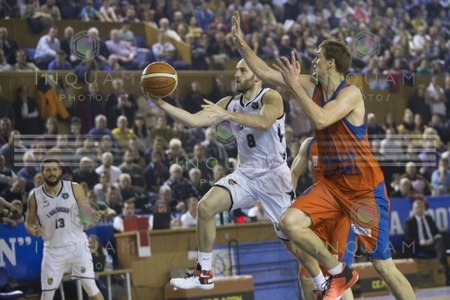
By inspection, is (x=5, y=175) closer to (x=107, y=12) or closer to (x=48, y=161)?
(x=48, y=161)

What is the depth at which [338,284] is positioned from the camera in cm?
699

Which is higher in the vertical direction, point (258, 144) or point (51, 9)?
point (51, 9)

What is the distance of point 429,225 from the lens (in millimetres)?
12523

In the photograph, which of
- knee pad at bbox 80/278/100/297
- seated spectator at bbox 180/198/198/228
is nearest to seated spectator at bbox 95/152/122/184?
seated spectator at bbox 180/198/198/228

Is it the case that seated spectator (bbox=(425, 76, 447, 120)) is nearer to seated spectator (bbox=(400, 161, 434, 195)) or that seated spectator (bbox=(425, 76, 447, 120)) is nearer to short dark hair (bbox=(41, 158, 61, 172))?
seated spectator (bbox=(400, 161, 434, 195))

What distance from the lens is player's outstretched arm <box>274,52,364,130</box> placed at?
6469 mm

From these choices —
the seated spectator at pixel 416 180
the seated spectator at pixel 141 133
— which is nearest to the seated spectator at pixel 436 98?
the seated spectator at pixel 416 180

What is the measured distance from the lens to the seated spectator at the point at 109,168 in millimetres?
10873

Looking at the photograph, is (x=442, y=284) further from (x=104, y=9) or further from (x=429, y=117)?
(x=104, y=9)

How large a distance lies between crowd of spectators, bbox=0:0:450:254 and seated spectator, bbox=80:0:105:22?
0.03m

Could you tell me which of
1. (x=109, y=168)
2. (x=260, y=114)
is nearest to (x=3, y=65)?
(x=109, y=168)

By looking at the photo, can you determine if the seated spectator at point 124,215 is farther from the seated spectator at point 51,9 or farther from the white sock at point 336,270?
the white sock at point 336,270

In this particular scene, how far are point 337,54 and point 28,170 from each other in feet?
15.8

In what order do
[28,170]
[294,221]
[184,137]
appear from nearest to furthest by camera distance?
[294,221] → [28,170] → [184,137]
